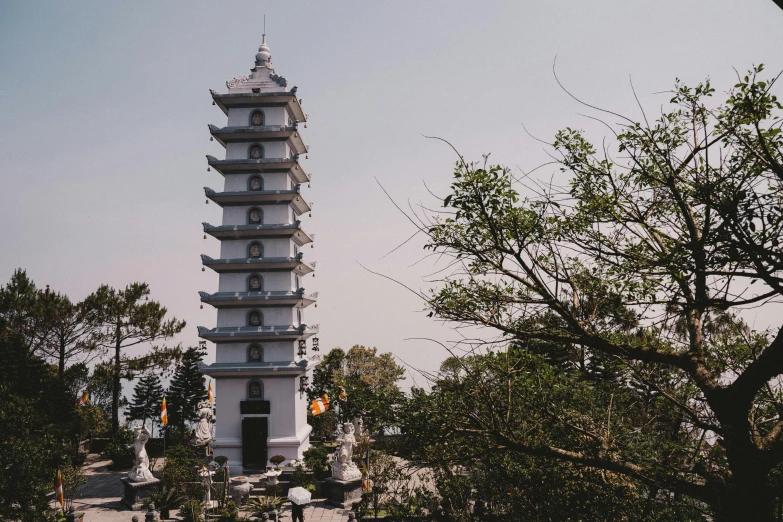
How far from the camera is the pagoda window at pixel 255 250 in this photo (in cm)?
2370

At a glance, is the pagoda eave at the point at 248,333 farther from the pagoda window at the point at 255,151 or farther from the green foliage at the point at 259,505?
the pagoda window at the point at 255,151

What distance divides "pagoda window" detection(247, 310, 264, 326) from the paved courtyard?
807cm

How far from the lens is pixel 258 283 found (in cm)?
2359

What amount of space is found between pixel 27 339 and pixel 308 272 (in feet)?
53.3

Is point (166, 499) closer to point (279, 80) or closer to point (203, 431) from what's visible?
point (203, 431)

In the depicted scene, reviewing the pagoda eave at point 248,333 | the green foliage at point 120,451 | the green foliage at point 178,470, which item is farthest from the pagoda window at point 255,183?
the green foliage at point 120,451

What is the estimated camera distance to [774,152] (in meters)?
3.97

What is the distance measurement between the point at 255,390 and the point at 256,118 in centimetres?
1236

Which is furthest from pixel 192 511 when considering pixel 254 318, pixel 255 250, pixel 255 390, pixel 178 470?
pixel 255 250

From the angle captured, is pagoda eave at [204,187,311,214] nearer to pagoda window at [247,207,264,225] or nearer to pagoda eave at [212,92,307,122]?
pagoda window at [247,207,264,225]

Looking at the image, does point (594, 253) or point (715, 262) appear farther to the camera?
point (594, 253)

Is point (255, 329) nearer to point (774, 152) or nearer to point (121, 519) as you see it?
point (121, 519)

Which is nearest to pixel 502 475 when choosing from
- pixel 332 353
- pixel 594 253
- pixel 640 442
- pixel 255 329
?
pixel 640 442

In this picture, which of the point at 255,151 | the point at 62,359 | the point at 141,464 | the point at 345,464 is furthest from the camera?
the point at 62,359
